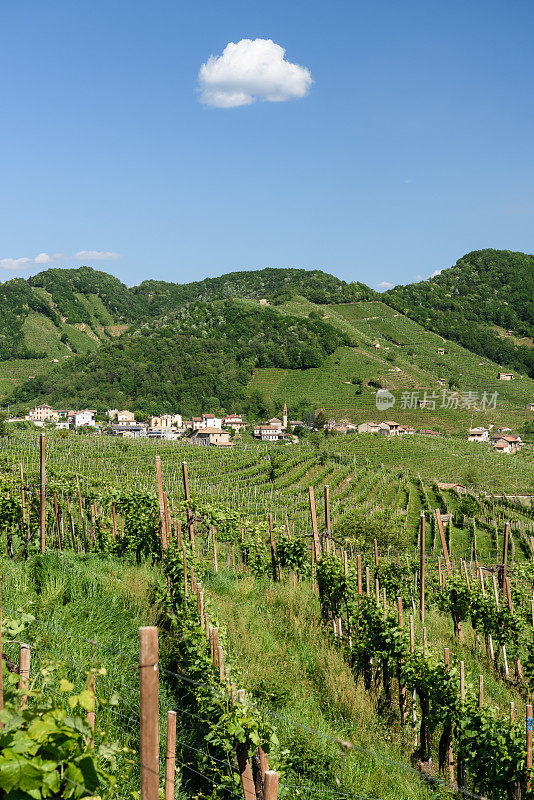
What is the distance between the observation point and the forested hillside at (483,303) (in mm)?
112375

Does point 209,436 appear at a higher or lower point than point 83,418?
lower

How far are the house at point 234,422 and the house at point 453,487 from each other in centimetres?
4270

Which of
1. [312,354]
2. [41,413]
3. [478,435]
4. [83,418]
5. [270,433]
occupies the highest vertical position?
[312,354]

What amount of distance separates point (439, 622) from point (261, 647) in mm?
5529

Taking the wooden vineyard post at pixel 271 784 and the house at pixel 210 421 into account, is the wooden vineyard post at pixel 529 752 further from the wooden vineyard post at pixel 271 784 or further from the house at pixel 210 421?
the house at pixel 210 421

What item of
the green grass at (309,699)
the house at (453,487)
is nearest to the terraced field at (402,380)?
the house at (453,487)

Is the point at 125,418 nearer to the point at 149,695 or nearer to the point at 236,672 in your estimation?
the point at 236,672

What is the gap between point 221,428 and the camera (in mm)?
78125

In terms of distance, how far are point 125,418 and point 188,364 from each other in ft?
66.6

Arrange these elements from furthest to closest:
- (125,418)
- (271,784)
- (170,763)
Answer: (125,418) < (170,763) < (271,784)

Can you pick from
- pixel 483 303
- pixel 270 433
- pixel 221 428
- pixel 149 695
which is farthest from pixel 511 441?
pixel 483 303

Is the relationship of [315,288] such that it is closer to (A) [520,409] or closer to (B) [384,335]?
(B) [384,335]

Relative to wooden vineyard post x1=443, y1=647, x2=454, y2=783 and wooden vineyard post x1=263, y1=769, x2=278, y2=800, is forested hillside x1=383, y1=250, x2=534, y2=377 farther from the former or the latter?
wooden vineyard post x1=263, y1=769, x2=278, y2=800

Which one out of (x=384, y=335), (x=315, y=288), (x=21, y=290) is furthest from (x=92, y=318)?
(x=384, y=335)
